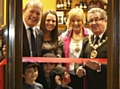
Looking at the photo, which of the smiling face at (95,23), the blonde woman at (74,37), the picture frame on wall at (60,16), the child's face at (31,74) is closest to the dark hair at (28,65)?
the child's face at (31,74)

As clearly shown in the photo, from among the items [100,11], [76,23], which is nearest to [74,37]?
[76,23]

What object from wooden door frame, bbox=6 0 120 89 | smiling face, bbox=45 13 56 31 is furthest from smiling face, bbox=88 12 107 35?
smiling face, bbox=45 13 56 31

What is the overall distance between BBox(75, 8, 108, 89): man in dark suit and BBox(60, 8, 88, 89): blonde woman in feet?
0.10

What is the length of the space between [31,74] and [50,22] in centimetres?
34

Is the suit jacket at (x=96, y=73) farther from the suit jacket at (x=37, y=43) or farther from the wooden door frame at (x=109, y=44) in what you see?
the suit jacket at (x=37, y=43)

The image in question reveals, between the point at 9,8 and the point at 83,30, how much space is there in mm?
457

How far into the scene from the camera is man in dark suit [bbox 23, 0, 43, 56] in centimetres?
125

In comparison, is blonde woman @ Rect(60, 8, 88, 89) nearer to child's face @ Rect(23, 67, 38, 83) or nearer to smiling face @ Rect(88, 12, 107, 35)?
smiling face @ Rect(88, 12, 107, 35)

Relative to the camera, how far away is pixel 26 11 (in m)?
1.26

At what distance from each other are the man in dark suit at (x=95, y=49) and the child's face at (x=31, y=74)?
0.81 feet

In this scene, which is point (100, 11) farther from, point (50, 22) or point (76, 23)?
point (50, 22)

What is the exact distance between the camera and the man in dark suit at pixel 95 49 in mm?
1256

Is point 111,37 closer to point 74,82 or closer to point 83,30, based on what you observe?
point 83,30

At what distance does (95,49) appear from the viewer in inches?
50.8
